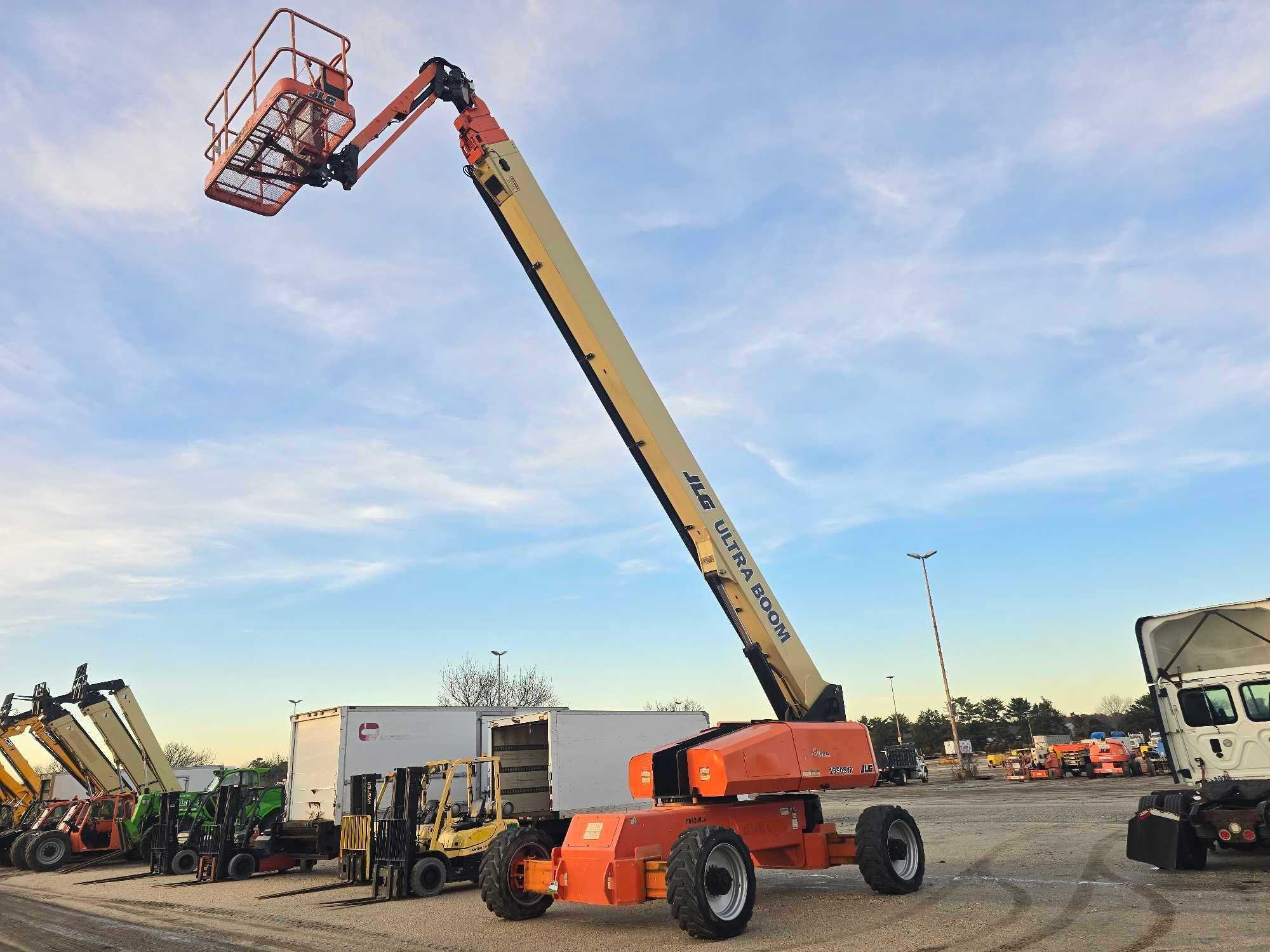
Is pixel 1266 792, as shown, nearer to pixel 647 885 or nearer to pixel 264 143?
pixel 647 885

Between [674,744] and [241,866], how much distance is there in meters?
12.2

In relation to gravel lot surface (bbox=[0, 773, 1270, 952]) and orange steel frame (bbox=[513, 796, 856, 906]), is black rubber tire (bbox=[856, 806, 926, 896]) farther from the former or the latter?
orange steel frame (bbox=[513, 796, 856, 906])

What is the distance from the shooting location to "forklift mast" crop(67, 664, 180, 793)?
2656 centimetres

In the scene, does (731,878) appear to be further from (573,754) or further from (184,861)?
(184,861)

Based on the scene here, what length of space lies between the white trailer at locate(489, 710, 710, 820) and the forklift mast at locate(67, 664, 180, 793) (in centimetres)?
1550

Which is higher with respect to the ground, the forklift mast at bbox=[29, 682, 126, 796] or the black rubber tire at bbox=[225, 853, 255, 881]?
the forklift mast at bbox=[29, 682, 126, 796]

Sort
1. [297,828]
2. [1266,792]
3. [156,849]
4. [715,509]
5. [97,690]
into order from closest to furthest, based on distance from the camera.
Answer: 1. [1266,792]
2. [715,509]
3. [297,828]
4. [156,849]
5. [97,690]

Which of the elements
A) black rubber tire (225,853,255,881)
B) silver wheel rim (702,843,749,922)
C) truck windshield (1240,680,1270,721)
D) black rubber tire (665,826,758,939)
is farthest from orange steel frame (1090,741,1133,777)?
black rubber tire (665,826,758,939)

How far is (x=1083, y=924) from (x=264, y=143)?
12648 millimetres

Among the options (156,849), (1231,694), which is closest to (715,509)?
(1231,694)

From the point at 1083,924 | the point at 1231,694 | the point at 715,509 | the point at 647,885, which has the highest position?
the point at 715,509

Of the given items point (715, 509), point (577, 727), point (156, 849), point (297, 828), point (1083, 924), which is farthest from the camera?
point (156, 849)

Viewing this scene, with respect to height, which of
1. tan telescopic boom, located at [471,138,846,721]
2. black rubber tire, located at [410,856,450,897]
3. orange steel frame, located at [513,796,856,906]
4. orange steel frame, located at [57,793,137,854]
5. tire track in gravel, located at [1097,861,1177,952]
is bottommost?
tire track in gravel, located at [1097,861,1177,952]

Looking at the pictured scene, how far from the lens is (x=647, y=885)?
9.33 metres
